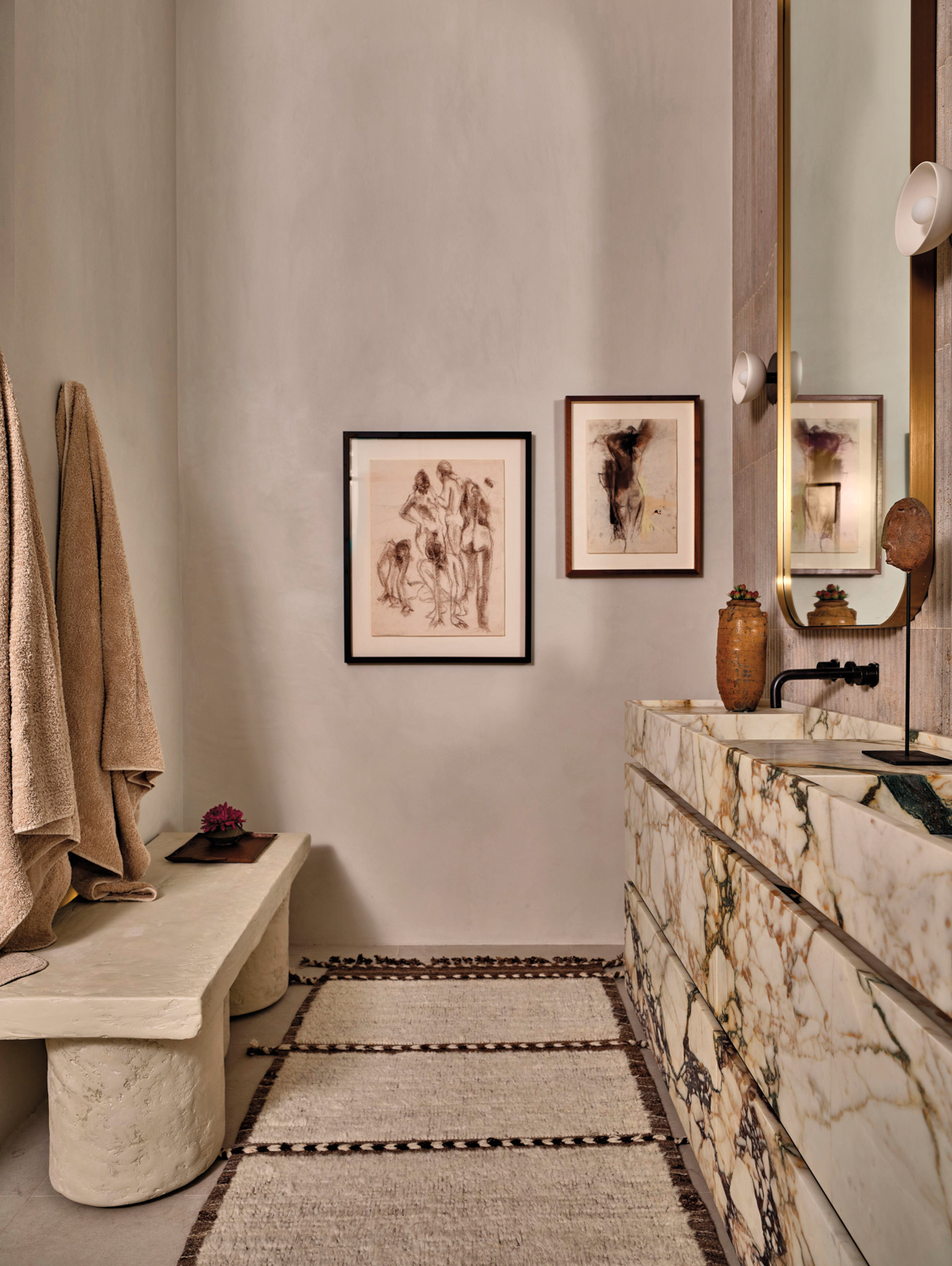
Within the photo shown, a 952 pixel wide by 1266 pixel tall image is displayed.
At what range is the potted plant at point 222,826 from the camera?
2.13 m

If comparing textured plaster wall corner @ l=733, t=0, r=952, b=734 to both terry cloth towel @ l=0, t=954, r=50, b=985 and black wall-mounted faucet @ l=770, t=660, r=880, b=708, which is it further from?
terry cloth towel @ l=0, t=954, r=50, b=985

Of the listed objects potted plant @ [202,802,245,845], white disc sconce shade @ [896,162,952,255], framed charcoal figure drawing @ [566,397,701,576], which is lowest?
potted plant @ [202,802,245,845]

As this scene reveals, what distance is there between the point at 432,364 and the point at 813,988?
2013mm

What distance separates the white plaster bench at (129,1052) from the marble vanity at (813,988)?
878mm

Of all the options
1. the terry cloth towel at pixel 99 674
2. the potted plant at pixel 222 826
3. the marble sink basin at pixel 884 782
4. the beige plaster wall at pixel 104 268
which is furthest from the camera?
the potted plant at pixel 222 826

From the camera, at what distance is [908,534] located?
1265 millimetres

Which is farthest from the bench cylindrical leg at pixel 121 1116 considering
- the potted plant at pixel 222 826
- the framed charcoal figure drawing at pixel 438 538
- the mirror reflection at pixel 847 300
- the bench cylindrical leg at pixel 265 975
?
the mirror reflection at pixel 847 300

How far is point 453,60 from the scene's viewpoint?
7.86 feet

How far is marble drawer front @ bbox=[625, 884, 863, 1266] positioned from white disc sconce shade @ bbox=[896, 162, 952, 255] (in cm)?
132

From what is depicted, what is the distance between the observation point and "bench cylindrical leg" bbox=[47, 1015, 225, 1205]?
134 cm

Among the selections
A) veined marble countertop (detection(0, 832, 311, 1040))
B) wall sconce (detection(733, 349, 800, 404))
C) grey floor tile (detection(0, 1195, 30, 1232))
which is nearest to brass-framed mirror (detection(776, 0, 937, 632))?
wall sconce (detection(733, 349, 800, 404))

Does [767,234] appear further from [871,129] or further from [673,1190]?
[673,1190]

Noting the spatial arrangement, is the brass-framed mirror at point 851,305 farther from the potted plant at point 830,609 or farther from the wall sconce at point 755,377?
the wall sconce at point 755,377

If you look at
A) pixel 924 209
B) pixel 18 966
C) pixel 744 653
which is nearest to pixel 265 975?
pixel 18 966
